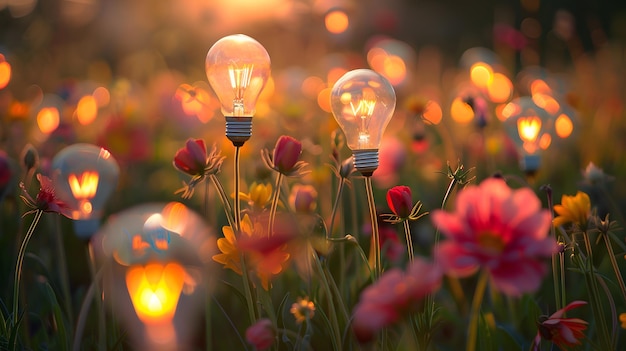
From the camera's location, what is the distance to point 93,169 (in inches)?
35.3

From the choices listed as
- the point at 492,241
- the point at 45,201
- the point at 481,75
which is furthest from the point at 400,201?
the point at 481,75

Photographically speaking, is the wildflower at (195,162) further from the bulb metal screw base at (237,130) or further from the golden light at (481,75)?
the golden light at (481,75)

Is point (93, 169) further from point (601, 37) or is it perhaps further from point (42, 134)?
point (601, 37)

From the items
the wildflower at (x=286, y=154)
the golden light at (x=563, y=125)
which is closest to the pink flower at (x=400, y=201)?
the wildflower at (x=286, y=154)

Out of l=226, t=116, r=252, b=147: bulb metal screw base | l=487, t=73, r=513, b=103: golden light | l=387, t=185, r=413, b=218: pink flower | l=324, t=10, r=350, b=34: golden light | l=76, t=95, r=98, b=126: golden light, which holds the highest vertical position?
l=324, t=10, r=350, b=34: golden light

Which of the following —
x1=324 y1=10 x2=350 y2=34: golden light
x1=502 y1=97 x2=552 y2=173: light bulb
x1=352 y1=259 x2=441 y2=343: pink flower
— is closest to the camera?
x1=352 y1=259 x2=441 y2=343: pink flower

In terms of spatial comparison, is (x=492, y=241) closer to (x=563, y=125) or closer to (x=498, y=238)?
(x=498, y=238)

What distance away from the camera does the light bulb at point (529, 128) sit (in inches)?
43.4

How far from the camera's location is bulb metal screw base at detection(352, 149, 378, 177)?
67 centimetres

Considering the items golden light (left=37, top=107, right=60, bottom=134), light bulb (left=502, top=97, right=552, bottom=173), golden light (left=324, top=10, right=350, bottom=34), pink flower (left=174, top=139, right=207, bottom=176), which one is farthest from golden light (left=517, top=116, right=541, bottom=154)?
golden light (left=324, top=10, right=350, bottom=34)

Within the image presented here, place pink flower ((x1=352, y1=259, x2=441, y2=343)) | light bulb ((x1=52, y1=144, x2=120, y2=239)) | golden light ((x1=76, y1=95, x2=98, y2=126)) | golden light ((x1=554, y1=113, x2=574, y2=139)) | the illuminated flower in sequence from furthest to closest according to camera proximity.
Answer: golden light ((x1=76, y1=95, x2=98, y2=126)) → golden light ((x1=554, y1=113, x2=574, y2=139)) → light bulb ((x1=52, y1=144, x2=120, y2=239)) → the illuminated flower → pink flower ((x1=352, y1=259, x2=441, y2=343))

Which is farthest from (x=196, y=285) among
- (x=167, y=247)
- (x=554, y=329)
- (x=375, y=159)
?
(x=554, y=329)

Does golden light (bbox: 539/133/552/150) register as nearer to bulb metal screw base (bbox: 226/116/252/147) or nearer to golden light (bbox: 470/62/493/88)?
bulb metal screw base (bbox: 226/116/252/147)

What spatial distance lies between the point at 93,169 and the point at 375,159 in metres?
0.43
